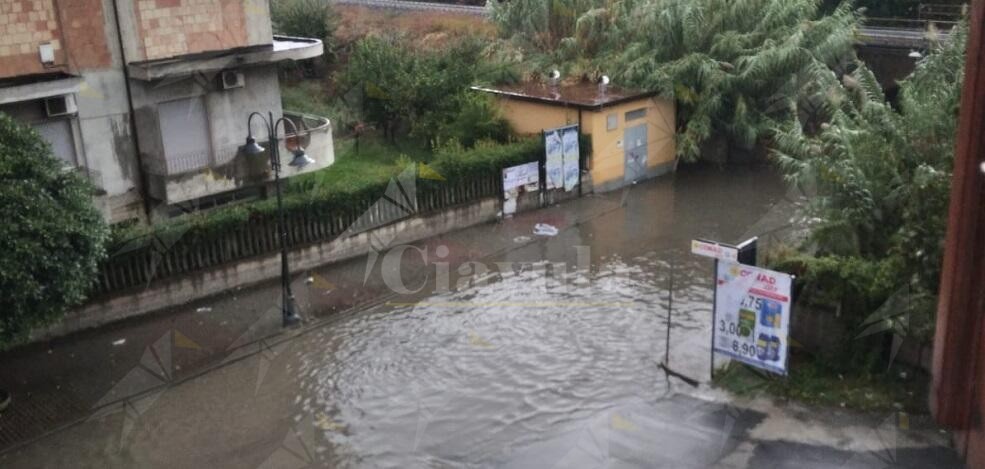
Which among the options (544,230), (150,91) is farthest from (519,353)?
(150,91)

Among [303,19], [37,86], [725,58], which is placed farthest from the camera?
[303,19]

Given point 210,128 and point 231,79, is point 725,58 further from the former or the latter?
point 210,128

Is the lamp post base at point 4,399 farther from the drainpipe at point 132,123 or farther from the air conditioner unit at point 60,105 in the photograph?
the drainpipe at point 132,123

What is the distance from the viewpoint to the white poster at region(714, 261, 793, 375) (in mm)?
12102

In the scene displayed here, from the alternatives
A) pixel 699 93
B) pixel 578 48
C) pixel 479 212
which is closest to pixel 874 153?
pixel 479 212

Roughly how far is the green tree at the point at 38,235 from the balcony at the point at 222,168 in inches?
188

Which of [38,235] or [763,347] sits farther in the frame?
[38,235]

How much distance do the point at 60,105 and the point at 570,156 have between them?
1172cm

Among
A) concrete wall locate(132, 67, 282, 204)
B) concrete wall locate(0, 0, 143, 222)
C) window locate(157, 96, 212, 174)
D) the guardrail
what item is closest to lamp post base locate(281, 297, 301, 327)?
concrete wall locate(132, 67, 282, 204)

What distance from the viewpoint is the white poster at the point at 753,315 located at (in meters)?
12.1

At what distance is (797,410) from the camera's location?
12227 millimetres

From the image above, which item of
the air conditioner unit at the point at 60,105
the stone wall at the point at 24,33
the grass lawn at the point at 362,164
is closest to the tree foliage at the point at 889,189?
the grass lawn at the point at 362,164

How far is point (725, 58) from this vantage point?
26000 millimetres

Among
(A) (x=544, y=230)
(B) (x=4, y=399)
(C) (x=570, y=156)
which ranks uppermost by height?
(C) (x=570, y=156)
